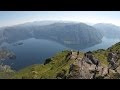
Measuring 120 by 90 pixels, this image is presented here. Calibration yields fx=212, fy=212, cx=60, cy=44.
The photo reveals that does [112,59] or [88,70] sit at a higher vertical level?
[112,59]

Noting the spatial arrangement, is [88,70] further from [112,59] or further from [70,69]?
[112,59]

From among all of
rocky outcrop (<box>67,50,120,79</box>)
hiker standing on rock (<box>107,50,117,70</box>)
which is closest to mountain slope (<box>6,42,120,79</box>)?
rocky outcrop (<box>67,50,120,79</box>)

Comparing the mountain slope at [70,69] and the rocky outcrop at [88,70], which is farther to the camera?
the mountain slope at [70,69]

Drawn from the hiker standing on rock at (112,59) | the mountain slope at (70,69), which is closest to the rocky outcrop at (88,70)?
the mountain slope at (70,69)

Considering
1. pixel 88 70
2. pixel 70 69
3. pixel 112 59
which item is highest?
pixel 112 59

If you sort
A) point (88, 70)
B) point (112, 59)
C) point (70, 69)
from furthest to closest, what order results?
point (112, 59)
point (88, 70)
point (70, 69)

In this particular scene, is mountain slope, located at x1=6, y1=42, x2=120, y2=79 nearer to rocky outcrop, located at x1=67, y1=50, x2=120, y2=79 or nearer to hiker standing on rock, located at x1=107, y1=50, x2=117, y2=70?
rocky outcrop, located at x1=67, y1=50, x2=120, y2=79

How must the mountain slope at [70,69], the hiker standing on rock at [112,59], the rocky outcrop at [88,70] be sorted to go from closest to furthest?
the rocky outcrop at [88,70], the mountain slope at [70,69], the hiker standing on rock at [112,59]

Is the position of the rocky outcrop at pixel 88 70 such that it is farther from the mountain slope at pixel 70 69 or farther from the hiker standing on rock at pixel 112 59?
the hiker standing on rock at pixel 112 59

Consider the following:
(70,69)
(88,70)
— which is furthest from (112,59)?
(70,69)
